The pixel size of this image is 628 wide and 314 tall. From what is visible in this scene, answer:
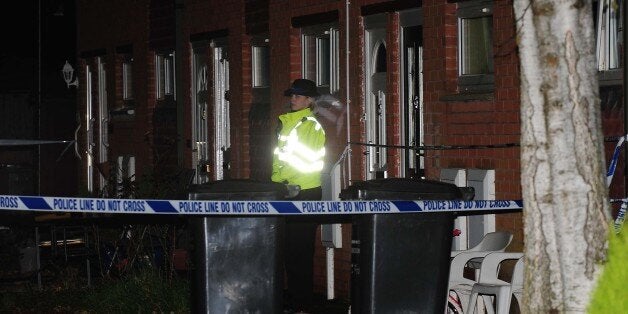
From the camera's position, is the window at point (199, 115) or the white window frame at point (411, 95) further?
the window at point (199, 115)

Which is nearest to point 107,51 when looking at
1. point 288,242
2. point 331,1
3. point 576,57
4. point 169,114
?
point 169,114

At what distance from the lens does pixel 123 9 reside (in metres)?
21.4

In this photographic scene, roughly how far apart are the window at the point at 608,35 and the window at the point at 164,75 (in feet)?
33.2

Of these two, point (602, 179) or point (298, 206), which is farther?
point (298, 206)

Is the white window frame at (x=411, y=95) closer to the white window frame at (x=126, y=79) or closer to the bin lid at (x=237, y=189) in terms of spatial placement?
the bin lid at (x=237, y=189)

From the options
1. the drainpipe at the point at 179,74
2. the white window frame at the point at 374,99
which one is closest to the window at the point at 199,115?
the drainpipe at the point at 179,74

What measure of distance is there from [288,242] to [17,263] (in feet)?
17.7

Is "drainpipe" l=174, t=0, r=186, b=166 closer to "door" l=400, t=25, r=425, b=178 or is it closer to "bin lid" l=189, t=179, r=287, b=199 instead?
"door" l=400, t=25, r=425, b=178

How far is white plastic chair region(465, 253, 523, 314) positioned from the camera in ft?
29.5

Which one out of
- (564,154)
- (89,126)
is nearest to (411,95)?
(564,154)

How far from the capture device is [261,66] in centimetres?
1658

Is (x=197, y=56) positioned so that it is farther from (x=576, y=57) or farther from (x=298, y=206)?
(x=576, y=57)

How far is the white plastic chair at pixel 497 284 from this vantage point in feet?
29.5

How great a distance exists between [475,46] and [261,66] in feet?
16.1
